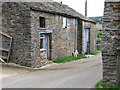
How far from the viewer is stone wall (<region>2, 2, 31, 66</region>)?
57.5ft

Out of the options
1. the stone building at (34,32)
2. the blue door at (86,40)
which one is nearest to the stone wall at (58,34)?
the stone building at (34,32)

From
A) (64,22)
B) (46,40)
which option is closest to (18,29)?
(46,40)

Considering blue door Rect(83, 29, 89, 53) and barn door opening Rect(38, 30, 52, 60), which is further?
blue door Rect(83, 29, 89, 53)

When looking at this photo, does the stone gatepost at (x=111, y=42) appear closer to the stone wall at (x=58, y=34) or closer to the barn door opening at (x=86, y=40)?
the stone wall at (x=58, y=34)

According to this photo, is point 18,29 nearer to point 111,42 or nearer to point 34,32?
point 34,32

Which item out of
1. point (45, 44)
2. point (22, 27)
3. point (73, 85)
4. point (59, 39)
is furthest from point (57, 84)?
point (59, 39)

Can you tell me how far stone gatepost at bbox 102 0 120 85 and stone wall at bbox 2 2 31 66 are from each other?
306 inches

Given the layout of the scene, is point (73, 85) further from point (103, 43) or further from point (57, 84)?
point (103, 43)

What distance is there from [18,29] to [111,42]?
8703 millimetres

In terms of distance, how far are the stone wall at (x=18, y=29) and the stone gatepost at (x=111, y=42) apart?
7784 millimetres

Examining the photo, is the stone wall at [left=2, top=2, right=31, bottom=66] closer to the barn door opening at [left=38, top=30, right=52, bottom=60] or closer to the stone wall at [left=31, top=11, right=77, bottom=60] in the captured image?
the stone wall at [left=31, top=11, right=77, bottom=60]

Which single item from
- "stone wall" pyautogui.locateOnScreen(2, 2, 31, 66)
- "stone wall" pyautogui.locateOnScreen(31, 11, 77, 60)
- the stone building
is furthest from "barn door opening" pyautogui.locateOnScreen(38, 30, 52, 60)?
"stone wall" pyautogui.locateOnScreen(2, 2, 31, 66)

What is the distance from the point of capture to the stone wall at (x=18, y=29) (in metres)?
17.5

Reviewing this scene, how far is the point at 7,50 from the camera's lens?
18109mm
